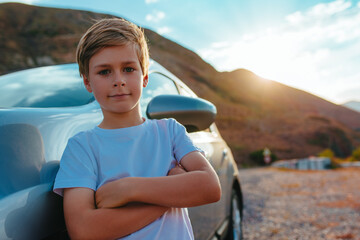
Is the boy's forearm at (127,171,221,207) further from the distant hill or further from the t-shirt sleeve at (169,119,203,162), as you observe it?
the distant hill

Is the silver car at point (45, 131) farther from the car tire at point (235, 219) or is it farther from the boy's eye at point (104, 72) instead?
the car tire at point (235, 219)

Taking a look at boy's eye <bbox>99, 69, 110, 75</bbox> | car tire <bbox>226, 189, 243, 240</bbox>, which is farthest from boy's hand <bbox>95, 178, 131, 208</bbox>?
car tire <bbox>226, 189, 243, 240</bbox>

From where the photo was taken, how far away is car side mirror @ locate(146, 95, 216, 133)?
4.91ft

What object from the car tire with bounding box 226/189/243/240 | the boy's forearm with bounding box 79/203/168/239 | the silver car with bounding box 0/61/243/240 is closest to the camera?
the silver car with bounding box 0/61/243/240

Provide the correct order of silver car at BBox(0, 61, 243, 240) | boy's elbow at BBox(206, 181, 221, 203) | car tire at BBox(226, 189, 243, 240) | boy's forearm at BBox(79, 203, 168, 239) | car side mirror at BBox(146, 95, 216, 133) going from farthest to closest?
car tire at BBox(226, 189, 243, 240)
car side mirror at BBox(146, 95, 216, 133)
boy's elbow at BBox(206, 181, 221, 203)
boy's forearm at BBox(79, 203, 168, 239)
silver car at BBox(0, 61, 243, 240)

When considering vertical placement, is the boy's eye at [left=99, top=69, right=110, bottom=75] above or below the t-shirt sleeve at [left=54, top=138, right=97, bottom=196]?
above

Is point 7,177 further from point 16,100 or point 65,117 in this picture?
point 16,100

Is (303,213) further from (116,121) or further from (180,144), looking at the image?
(116,121)

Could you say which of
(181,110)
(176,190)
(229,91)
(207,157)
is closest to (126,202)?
(176,190)

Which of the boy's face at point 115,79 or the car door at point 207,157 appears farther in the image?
the car door at point 207,157

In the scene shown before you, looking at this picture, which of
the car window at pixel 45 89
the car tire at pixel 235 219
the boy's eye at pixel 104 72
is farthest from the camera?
the car tire at pixel 235 219

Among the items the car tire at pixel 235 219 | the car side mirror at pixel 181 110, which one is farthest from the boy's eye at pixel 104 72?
the car tire at pixel 235 219

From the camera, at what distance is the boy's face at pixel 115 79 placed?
1112 mm

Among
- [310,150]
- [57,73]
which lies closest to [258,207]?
[57,73]
